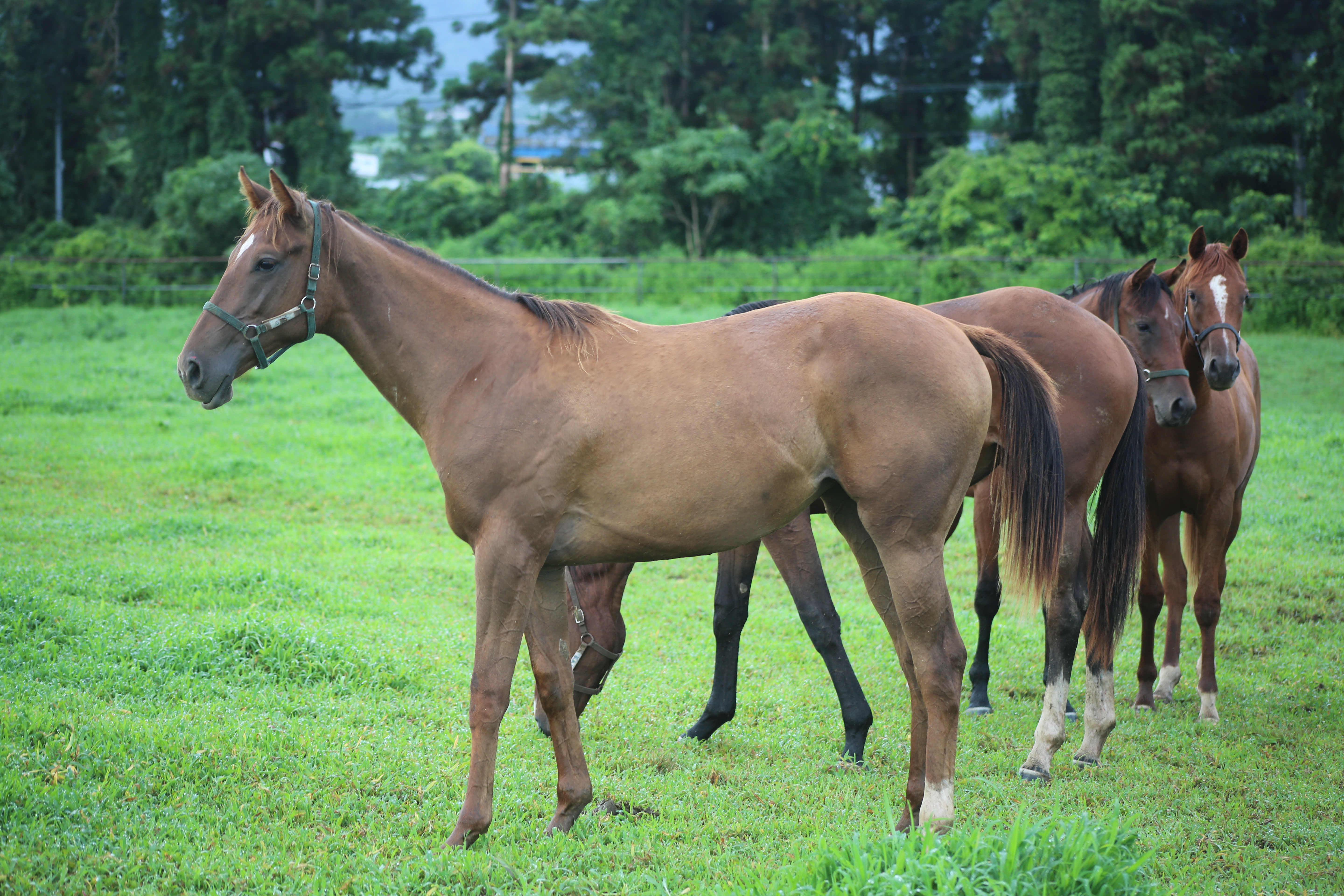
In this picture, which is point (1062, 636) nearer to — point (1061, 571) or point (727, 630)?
point (1061, 571)

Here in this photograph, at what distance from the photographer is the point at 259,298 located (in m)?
3.39

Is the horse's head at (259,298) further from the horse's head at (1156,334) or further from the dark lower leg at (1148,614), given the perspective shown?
the dark lower leg at (1148,614)

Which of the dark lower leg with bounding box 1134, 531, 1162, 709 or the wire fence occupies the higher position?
the wire fence

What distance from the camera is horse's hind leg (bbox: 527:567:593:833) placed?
3.62 meters

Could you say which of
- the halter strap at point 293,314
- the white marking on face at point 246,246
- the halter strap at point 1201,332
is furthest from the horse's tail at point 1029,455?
the white marking on face at point 246,246

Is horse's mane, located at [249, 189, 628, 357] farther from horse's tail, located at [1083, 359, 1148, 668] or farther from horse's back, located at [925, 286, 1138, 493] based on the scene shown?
horse's tail, located at [1083, 359, 1148, 668]

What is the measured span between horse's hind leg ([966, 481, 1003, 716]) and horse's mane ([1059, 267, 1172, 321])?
3.92 ft

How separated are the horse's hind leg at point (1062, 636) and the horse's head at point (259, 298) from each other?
11.4 ft

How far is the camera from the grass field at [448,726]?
3.31 meters

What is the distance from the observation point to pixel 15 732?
3.79m

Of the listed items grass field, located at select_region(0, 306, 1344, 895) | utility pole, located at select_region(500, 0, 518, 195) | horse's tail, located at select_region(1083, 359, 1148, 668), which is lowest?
grass field, located at select_region(0, 306, 1344, 895)

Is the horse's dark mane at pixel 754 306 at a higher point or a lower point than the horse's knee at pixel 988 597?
higher

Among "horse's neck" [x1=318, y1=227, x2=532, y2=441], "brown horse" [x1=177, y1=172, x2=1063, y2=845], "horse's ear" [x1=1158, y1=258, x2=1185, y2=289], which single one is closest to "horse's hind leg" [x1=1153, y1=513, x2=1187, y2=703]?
"horse's ear" [x1=1158, y1=258, x2=1185, y2=289]

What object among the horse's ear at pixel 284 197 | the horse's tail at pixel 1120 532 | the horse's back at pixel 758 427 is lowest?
the horse's tail at pixel 1120 532
